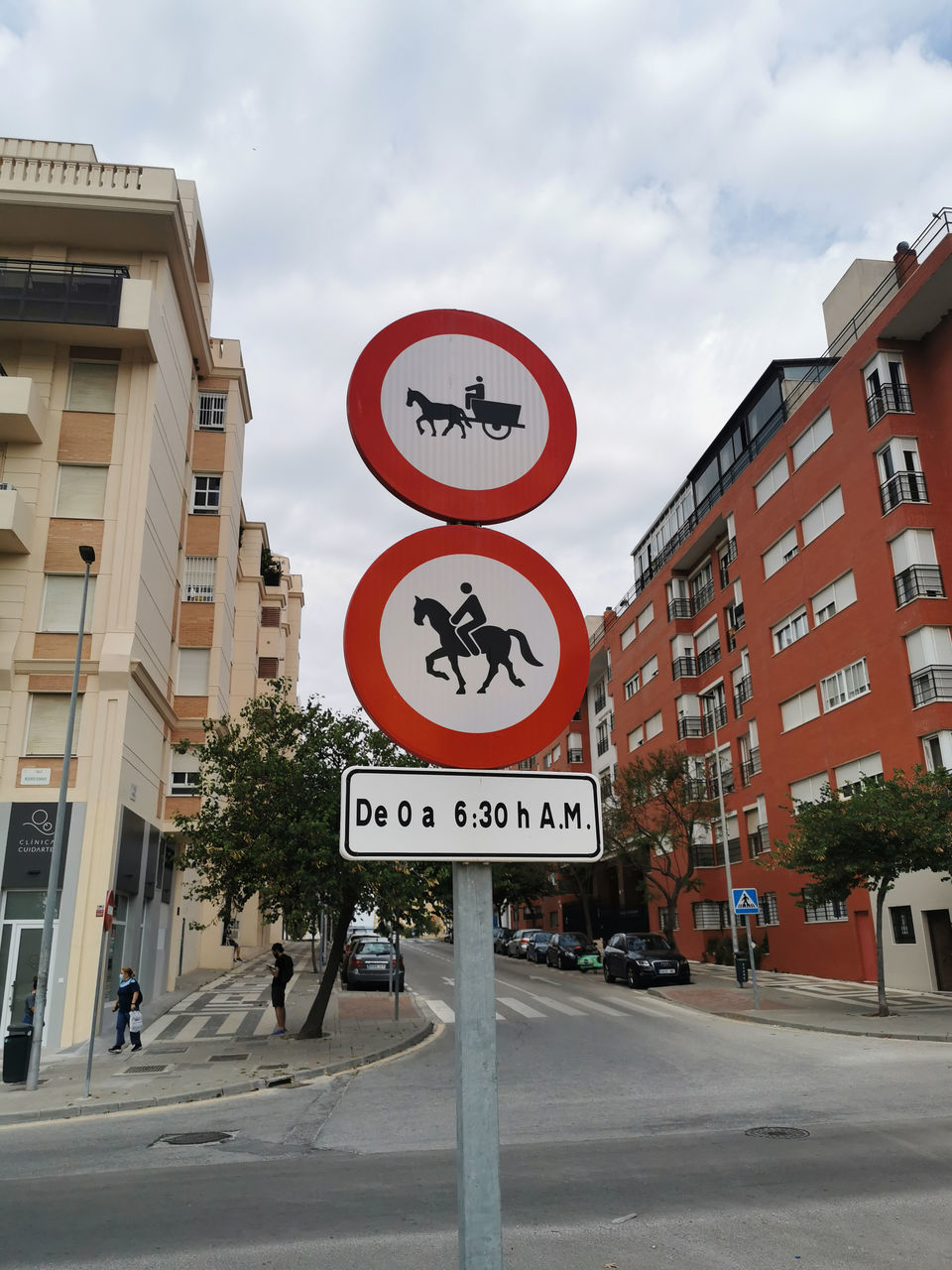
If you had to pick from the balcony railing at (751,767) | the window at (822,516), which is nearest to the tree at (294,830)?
the window at (822,516)

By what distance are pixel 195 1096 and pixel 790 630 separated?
2591cm

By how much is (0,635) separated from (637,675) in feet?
112

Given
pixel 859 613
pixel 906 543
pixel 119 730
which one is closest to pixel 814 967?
pixel 859 613

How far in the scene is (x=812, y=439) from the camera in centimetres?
3212

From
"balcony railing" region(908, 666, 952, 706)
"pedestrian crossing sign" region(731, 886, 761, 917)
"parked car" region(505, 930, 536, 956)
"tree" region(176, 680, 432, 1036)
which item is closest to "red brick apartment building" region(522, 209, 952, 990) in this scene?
"balcony railing" region(908, 666, 952, 706)

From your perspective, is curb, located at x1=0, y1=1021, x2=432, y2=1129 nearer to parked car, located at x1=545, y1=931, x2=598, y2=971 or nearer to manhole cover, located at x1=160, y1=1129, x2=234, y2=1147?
manhole cover, located at x1=160, y1=1129, x2=234, y2=1147

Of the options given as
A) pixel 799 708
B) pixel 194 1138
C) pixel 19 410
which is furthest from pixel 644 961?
pixel 19 410

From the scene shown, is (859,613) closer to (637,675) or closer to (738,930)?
(738,930)

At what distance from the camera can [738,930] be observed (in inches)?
1454

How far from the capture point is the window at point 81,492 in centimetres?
2316

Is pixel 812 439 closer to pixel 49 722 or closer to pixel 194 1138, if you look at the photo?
pixel 49 722

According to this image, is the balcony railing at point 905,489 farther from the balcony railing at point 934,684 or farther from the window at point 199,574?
the window at point 199,574

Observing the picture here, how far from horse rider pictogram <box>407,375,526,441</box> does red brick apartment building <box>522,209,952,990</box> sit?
973 inches

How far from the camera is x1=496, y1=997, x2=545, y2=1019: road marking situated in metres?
22.5
